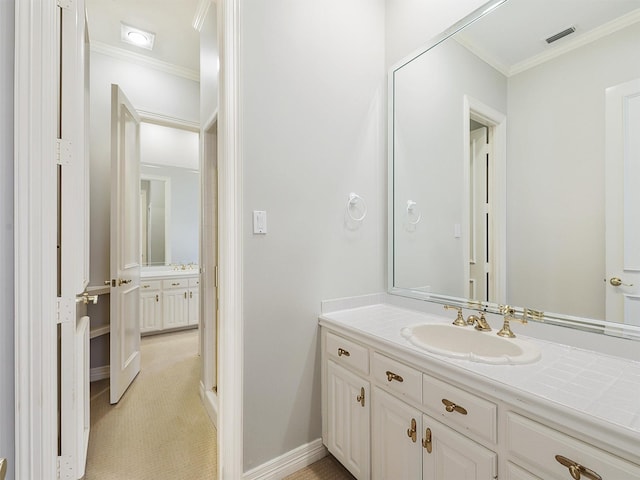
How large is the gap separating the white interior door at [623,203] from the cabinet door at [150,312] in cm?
409

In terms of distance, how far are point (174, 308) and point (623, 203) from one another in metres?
4.19

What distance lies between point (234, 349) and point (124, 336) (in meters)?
1.46

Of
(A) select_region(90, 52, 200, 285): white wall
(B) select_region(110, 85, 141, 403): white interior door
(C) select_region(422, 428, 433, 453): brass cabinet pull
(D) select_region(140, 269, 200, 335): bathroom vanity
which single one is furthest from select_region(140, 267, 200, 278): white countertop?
(C) select_region(422, 428, 433, 453): brass cabinet pull

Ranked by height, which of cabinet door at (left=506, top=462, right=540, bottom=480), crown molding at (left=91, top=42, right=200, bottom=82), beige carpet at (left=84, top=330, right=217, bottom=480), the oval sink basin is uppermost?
crown molding at (left=91, top=42, right=200, bottom=82)

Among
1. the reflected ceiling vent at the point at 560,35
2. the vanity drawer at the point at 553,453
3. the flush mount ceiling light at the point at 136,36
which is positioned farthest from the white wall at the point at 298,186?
the flush mount ceiling light at the point at 136,36

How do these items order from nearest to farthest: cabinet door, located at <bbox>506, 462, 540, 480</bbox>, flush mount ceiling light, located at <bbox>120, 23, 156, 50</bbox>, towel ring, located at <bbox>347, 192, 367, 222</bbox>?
cabinet door, located at <bbox>506, 462, 540, 480</bbox> → towel ring, located at <bbox>347, 192, 367, 222</bbox> → flush mount ceiling light, located at <bbox>120, 23, 156, 50</bbox>

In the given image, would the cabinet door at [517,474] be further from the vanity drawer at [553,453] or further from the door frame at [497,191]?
the door frame at [497,191]

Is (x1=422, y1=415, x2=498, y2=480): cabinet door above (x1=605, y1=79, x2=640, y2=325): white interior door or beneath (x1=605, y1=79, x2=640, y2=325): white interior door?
beneath

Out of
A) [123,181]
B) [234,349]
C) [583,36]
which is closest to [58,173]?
[234,349]

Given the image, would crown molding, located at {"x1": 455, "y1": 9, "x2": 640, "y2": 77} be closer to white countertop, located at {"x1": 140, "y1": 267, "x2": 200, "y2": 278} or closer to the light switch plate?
the light switch plate

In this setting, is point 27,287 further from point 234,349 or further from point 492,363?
point 492,363

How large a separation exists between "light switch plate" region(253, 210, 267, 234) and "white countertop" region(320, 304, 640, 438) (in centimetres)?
70

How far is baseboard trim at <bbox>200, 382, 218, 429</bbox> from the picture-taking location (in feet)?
6.53

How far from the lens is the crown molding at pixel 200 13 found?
7.34ft
